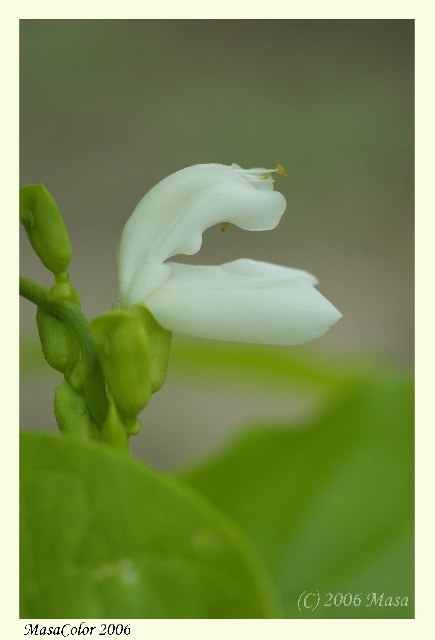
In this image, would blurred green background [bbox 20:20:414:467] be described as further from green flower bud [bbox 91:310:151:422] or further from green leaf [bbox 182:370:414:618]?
green flower bud [bbox 91:310:151:422]

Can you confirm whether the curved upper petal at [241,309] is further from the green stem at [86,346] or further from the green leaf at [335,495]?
the green leaf at [335,495]

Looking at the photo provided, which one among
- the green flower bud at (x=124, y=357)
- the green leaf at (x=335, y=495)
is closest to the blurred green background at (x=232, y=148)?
the green leaf at (x=335, y=495)

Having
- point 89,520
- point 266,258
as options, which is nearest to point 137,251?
point 89,520

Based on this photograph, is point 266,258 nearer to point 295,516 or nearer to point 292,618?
point 295,516

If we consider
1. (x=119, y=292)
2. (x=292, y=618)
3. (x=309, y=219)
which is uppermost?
(x=309, y=219)

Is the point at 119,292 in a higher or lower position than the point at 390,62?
lower

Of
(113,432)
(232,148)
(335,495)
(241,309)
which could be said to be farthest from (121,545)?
(232,148)

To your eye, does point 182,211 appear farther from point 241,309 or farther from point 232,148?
point 232,148
